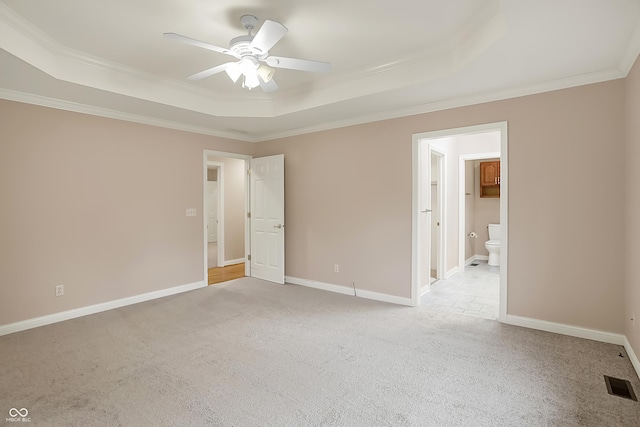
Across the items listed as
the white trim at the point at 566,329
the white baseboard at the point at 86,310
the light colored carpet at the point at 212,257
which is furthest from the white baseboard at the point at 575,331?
the light colored carpet at the point at 212,257

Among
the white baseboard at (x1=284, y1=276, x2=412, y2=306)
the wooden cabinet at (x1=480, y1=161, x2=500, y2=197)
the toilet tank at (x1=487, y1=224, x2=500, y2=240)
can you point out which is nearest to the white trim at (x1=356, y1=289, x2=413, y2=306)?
the white baseboard at (x1=284, y1=276, x2=412, y2=306)

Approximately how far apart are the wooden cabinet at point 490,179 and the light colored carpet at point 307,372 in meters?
4.30

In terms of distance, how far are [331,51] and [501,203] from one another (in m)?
2.33

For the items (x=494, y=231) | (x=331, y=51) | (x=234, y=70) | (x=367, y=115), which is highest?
(x=331, y=51)

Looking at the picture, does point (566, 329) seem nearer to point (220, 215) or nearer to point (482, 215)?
point (482, 215)

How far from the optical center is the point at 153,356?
2.84 m

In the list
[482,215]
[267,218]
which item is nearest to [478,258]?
[482,215]

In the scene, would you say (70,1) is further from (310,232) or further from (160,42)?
(310,232)

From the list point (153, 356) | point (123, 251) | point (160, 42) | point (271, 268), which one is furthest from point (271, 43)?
point (271, 268)

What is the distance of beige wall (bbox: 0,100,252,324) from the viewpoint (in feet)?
11.3

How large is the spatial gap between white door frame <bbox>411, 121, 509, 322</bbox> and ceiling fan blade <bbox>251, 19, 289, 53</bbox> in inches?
91.2

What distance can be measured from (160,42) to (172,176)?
2183 mm

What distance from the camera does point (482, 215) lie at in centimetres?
735

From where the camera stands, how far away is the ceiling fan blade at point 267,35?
2131 millimetres
